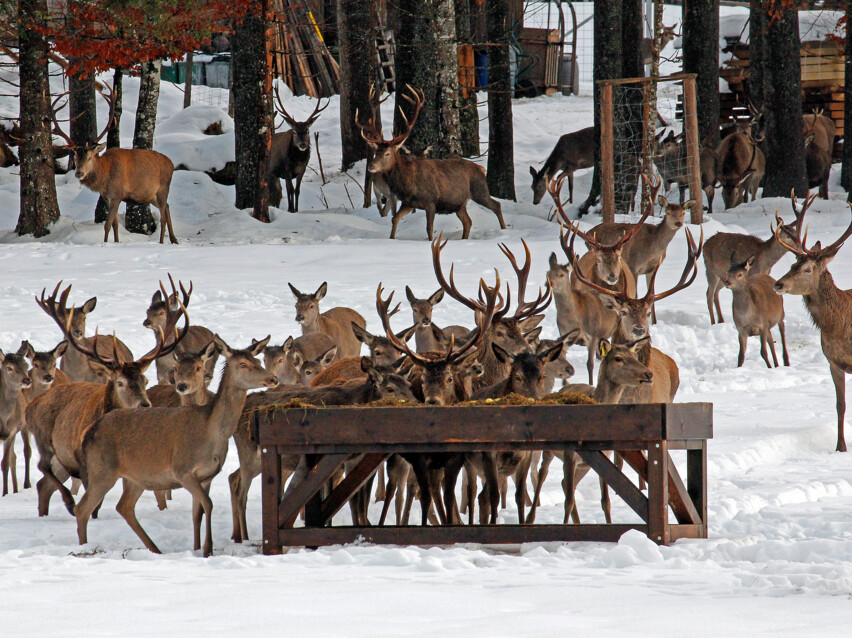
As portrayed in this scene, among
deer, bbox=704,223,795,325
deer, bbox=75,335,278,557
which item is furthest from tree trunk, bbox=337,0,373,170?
deer, bbox=75,335,278,557

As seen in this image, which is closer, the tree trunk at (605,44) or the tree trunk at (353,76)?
the tree trunk at (605,44)

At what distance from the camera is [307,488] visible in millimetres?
6258

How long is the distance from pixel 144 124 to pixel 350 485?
42.0 feet

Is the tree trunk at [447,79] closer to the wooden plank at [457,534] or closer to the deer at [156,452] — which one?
the deer at [156,452]

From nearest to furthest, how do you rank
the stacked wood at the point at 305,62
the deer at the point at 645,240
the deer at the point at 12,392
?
the deer at the point at 12,392 → the deer at the point at 645,240 → the stacked wood at the point at 305,62

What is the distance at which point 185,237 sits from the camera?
18781 mm

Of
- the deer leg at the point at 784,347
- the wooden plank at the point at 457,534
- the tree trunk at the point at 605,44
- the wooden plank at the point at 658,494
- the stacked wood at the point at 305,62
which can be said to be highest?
the stacked wood at the point at 305,62

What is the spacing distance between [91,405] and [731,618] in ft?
16.1

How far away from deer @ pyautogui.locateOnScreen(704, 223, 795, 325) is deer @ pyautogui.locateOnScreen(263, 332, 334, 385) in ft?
17.5

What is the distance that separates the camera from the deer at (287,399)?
7090mm

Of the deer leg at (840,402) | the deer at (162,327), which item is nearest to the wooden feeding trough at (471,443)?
the deer leg at (840,402)

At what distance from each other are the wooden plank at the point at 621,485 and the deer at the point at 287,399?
4.90 ft

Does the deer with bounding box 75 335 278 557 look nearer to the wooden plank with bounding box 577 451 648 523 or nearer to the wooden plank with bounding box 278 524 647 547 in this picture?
the wooden plank with bounding box 278 524 647 547

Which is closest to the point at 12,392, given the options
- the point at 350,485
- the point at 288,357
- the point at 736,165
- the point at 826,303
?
the point at 288,357
